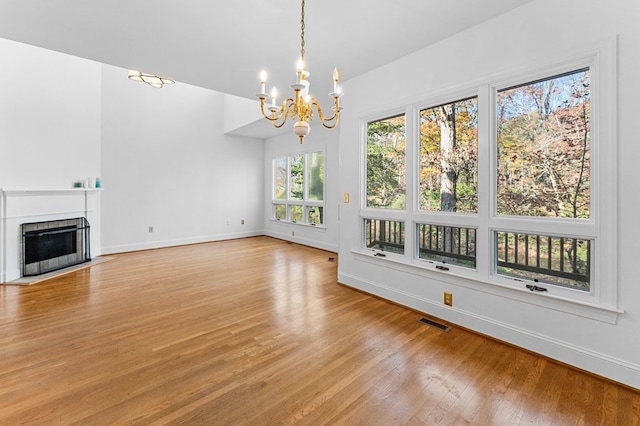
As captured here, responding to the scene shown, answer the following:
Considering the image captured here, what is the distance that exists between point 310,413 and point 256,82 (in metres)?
3.87

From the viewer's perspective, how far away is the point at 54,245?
4.64 metres

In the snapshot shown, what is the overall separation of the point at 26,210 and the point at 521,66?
21.4ft

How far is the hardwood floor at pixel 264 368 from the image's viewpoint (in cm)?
167

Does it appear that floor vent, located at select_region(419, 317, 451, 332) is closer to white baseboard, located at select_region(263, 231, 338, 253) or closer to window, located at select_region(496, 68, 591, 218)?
window, located at select_region(496, 68, 591, 218)

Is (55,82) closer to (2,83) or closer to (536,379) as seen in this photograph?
(2,83)

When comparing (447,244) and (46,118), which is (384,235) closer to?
(447,244)

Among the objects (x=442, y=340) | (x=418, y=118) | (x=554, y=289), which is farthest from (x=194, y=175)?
(x=554, y=289)

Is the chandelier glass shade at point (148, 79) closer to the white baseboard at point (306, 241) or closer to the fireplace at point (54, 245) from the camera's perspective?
the fireplace at point (54, 245)

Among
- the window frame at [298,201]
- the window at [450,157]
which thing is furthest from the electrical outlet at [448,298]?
the window frame at [298,201]

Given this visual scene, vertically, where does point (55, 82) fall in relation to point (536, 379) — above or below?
above

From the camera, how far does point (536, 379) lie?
6.53 feet

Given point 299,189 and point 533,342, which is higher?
point 299,189

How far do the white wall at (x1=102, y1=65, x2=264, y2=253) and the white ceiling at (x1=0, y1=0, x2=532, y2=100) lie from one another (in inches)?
124

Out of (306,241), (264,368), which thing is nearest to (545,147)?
(264,368)
